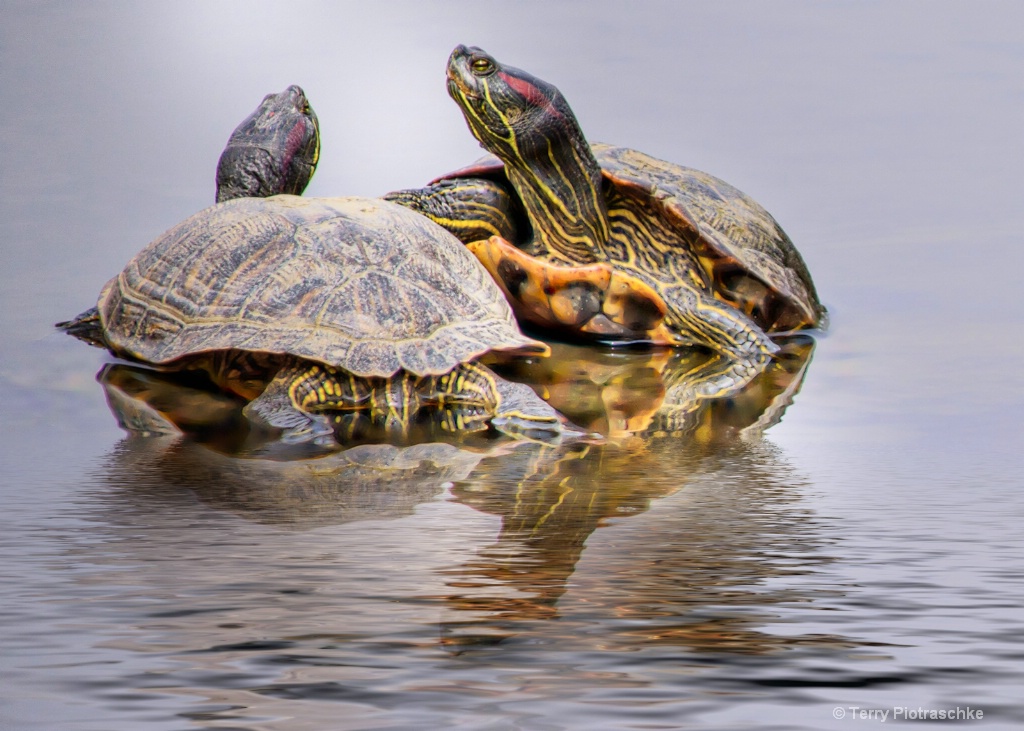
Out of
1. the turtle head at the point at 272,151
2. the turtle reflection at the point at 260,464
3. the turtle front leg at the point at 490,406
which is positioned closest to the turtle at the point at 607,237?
the turtle head at the point at 272,151

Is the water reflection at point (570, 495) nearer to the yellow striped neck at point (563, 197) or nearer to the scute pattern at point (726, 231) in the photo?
the scute pattern at point (726, 231)

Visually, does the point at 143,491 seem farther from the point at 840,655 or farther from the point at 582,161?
the point at 582,161

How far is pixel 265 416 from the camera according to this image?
2.97 metres

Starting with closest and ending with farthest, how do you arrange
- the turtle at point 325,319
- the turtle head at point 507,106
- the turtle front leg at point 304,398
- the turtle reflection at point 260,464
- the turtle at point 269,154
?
1. the turtle reflection at point 260,464
2. the turtle front leg at point 304,398
3. the turtle at point 325,319
4. the turtle at point 269,154
5. the turtle head at point 507,106

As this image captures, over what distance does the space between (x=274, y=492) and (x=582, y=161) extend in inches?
128

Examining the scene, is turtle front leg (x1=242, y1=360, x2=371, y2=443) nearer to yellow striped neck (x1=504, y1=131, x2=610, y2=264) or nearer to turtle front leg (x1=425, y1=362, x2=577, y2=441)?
turtle front leg (x1=425, y1=362, x2=577, y2=441)

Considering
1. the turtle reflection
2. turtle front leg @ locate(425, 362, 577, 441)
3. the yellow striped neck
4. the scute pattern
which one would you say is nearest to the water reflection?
the turtle reflection

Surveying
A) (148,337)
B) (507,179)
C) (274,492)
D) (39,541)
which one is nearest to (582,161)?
(507,179)

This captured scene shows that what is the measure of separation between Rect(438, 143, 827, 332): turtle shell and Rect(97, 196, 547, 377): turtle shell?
154cm

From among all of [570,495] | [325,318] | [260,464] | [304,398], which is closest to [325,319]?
[325,318]

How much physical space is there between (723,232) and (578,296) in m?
0.92

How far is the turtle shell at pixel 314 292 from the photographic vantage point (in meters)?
3.12

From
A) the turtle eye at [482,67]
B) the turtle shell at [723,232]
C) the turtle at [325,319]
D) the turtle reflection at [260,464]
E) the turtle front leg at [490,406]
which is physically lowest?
the turtle reflection at [260,464]

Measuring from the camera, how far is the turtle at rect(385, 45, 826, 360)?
468 cm
